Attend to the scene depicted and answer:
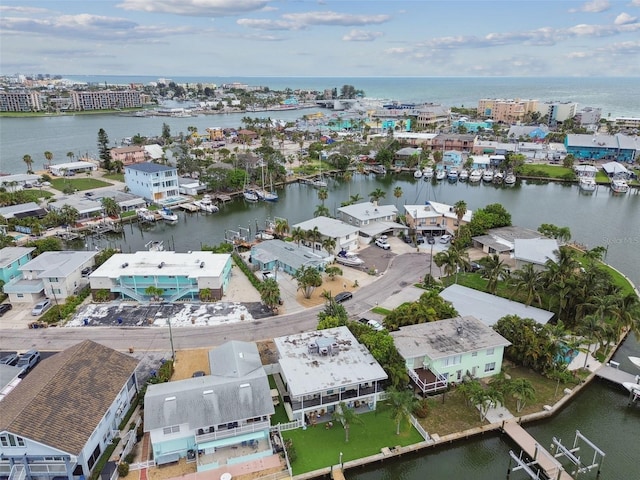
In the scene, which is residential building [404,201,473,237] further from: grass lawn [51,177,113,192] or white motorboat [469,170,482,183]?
grass lawn [51,177,113,192]

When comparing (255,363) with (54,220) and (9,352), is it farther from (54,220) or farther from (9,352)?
(54,220)

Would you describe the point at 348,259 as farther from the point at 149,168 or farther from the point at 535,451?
the point at 149,168

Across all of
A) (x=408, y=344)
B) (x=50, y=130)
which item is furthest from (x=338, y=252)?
(x=50, y=130)

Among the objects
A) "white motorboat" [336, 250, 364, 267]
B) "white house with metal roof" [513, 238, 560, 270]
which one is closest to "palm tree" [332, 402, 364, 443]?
"white motorboat" [336, 250, 364, 267]

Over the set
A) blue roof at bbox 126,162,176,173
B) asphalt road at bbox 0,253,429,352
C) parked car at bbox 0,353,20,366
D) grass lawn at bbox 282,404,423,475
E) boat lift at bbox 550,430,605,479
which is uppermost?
blue roof at bbox 126,162,176,173

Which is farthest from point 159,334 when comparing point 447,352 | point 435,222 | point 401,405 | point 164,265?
point 435,222

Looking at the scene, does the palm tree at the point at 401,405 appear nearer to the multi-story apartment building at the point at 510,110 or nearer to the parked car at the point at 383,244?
the parked car at the point at 383,244
